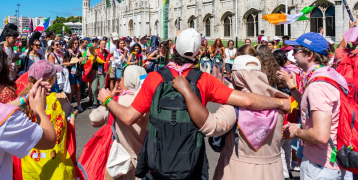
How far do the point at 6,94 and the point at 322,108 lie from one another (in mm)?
2392

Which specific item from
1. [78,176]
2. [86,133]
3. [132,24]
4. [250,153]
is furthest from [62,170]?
[132,24]

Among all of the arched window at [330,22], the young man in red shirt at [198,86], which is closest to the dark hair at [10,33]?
the young man in red shirt at [198,86]

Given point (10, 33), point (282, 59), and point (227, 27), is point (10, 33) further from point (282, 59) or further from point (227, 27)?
point (227, 27)

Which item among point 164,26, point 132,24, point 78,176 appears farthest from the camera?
point 132,24

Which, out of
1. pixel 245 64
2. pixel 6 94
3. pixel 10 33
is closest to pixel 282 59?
pixel 245 64

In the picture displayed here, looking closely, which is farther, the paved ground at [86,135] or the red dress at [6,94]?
the paved ground at [86,135]

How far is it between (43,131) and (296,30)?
2457cm

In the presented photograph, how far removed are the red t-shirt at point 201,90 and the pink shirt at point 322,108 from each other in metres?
0.67

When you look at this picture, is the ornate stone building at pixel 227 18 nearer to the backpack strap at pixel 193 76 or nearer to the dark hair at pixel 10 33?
the dark hair at pixel 10 33

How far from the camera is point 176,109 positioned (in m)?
2.15

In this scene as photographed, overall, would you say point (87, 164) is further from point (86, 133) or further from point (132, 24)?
point (132, 24)

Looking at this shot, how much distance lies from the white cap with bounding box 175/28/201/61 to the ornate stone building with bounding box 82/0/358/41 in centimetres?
2046

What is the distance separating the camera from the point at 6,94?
225 cm

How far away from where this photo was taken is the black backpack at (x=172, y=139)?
6.95 feet
